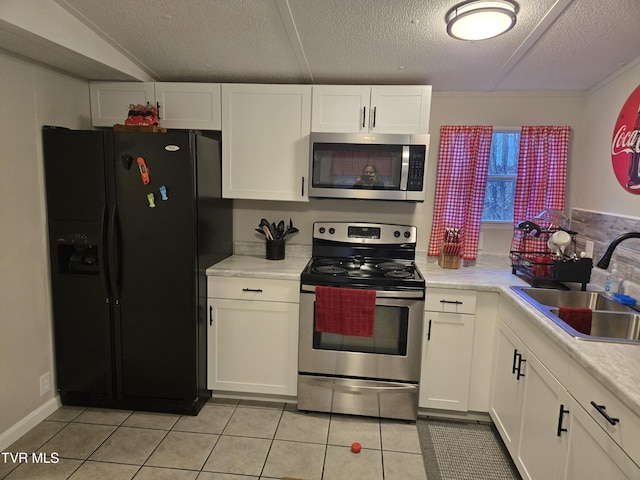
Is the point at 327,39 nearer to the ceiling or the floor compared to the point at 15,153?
nearer to the ceiling

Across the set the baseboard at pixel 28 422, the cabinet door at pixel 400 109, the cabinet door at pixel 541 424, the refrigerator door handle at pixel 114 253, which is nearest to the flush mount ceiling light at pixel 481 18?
the cabinet door at pixel 400 109

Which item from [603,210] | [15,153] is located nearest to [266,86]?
[15,153]

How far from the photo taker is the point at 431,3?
66.7 inches

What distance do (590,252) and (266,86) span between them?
→ 230cm

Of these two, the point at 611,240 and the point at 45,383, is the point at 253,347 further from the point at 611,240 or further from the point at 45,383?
the point at 611,240

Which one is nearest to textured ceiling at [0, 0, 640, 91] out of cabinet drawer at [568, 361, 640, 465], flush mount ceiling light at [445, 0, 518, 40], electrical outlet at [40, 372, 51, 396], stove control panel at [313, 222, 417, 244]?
flush mount ceiling light at [445, 0, 518, 40]

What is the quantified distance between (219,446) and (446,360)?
4.66ft

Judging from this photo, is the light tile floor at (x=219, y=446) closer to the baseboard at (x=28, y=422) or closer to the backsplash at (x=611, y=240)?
the baseboard at (x=28, y=422)

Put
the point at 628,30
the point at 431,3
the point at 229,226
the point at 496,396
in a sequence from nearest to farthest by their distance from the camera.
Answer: the point at 431,3, the point at 628,30, the point at 496,396, the point at 229,226

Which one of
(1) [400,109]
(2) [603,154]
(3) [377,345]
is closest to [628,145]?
(2) [603,154]

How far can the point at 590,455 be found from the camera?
130 cm

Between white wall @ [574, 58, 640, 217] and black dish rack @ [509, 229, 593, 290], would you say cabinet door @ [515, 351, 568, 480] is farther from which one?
white wall @ [574, 58, 640, 217]

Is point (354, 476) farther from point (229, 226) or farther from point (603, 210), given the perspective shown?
point (603, 210)

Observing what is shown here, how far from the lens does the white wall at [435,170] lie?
2.71 meters
